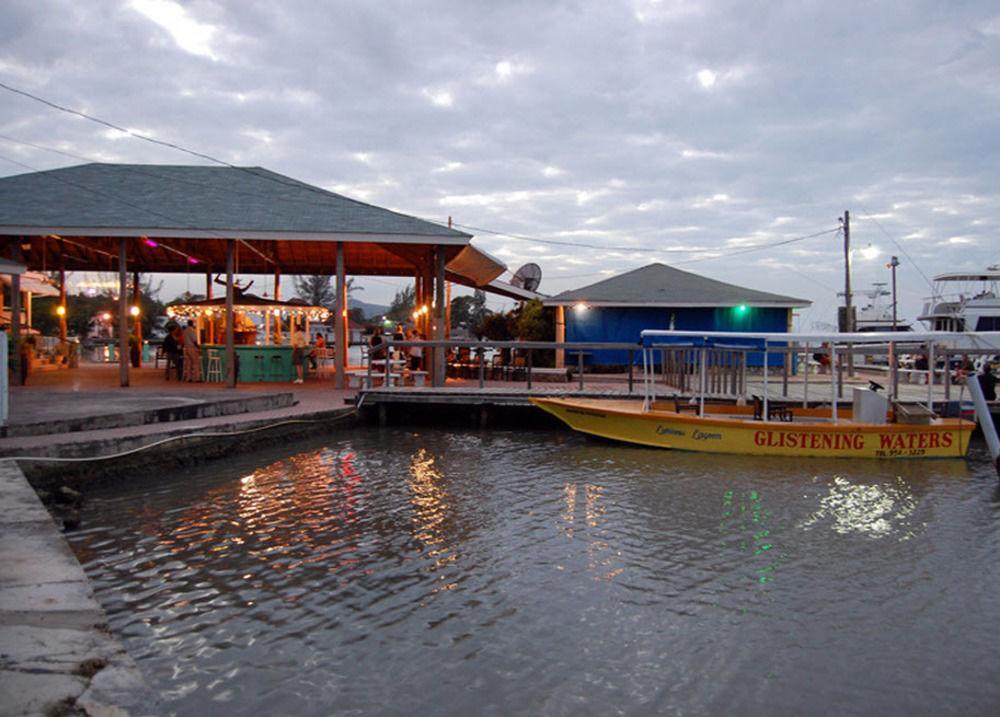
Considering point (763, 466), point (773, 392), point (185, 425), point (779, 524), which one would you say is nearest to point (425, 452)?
point (185, 425)

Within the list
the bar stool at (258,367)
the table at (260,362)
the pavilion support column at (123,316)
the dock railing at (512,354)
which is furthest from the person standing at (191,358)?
the dock railing at (512,354)

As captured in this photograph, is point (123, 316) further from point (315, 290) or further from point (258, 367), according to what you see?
point (315, 290)

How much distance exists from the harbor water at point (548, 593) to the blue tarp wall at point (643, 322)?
47.2ft

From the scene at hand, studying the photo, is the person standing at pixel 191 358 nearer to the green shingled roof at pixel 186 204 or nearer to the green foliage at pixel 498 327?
the green shingled roof at pixel 186 204

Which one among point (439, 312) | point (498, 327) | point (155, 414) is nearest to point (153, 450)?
point (155, 414)

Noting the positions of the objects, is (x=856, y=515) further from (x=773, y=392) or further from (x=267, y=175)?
(x=267, y=175)

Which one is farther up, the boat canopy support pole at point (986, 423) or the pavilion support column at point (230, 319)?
the pavilion support column at point (230, 319)

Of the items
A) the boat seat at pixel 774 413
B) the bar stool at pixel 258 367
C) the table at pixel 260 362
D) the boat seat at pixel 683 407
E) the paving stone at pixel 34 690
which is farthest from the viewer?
the bar stool at pixel 258 367

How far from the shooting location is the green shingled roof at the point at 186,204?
16.8m

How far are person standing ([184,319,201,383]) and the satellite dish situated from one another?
51.7 feet

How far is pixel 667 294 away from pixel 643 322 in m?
1.20

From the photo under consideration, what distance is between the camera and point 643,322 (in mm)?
25812

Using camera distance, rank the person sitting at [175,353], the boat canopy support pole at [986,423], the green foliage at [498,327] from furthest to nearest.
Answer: the green foliage at [498,327], the person sitting at [175,353], the boat canopy support pole at [986,423]

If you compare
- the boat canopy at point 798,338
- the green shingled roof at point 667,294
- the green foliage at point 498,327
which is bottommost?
the boat canopy at point 798,338
